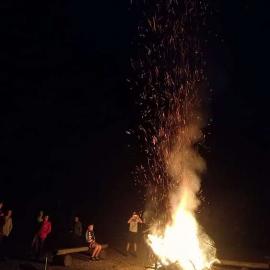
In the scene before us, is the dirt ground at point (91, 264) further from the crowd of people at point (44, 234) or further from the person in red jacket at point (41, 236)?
the person in red jacket at point (41, 236)

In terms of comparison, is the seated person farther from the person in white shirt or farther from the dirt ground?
the person in white shirt

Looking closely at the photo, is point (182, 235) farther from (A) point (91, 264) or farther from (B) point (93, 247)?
(B) point (93, 247)

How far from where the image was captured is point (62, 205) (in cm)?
2559

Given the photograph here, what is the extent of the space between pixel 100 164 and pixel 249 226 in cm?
964

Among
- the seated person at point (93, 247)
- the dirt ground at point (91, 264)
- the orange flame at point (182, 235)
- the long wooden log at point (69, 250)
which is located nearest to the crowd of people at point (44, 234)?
the seated person at point (93, 247)

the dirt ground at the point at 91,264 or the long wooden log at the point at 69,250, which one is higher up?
the long wooden log at the point at 69,250

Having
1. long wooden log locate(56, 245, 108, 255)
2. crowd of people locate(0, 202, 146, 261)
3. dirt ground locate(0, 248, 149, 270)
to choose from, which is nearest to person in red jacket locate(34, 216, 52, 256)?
crowd of people locate(0, 202, 146, 261)

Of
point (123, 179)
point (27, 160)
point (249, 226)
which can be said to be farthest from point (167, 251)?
point (27, 160)

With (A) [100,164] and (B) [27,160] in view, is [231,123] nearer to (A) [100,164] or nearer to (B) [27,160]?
(A) [100,164]

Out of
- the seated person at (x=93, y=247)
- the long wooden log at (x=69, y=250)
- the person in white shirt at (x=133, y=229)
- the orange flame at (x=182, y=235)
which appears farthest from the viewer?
the person in white shirt at (x=133, y=229)

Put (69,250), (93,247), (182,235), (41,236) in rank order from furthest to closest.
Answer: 1. (93,247)
2. (41,236)
3. (69,250)
4. (182,235)

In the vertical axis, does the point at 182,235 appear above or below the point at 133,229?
below

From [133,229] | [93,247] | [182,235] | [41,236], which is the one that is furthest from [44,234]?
[182,235]

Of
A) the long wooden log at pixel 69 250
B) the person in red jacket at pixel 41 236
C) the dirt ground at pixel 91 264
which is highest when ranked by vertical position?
the person in red jacket at pixel 41 236
